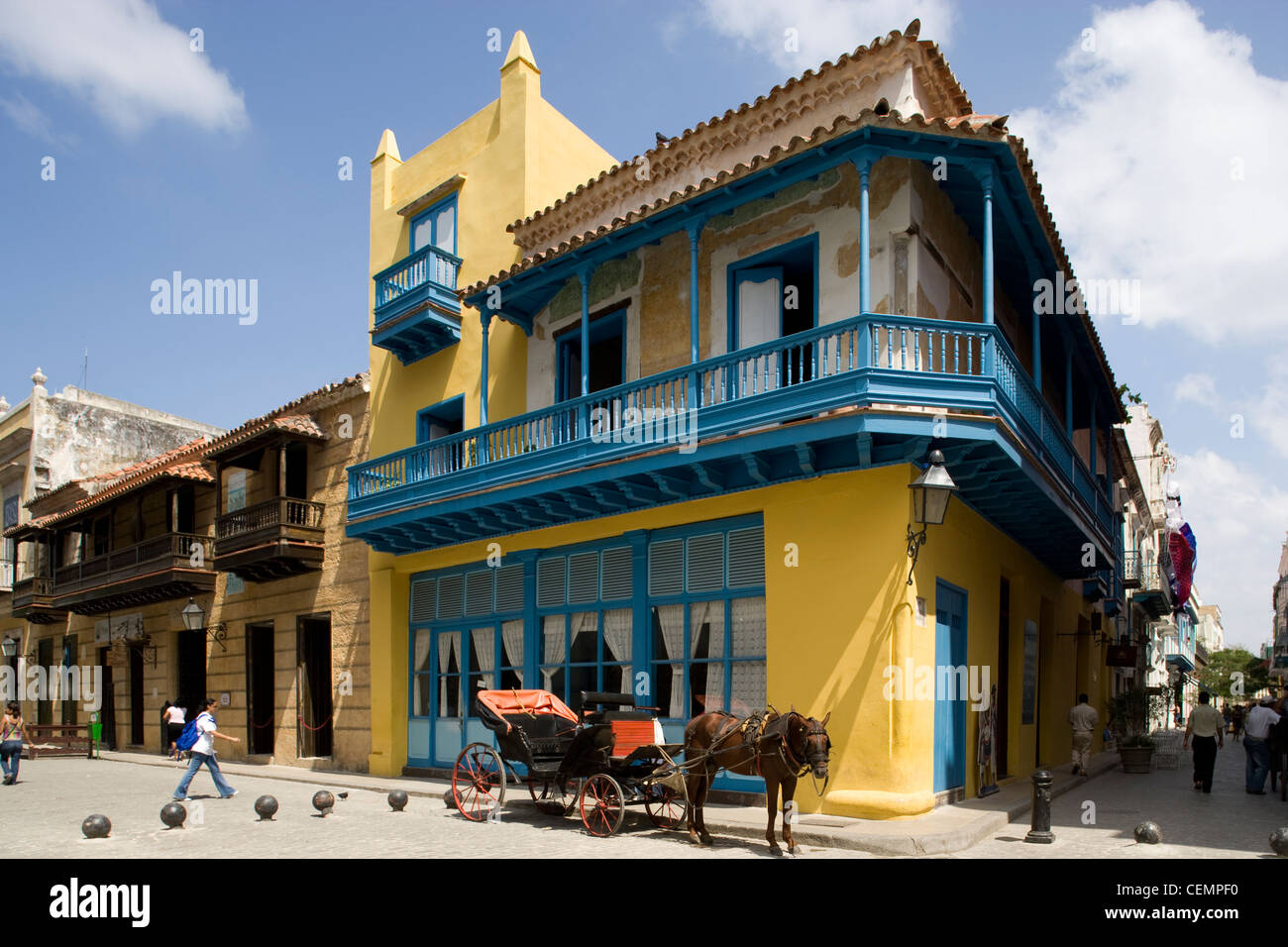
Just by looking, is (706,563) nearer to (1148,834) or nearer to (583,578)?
(583,578)

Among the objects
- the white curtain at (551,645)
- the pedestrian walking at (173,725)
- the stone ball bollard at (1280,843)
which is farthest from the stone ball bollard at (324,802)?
the stone ball bollard at (1280,843)

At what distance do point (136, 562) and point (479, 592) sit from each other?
11970 millimetres

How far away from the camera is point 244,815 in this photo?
12086 mm

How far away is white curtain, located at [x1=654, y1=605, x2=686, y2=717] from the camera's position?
40.4ft

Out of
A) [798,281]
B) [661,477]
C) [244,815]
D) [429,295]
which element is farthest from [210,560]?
[798,281]

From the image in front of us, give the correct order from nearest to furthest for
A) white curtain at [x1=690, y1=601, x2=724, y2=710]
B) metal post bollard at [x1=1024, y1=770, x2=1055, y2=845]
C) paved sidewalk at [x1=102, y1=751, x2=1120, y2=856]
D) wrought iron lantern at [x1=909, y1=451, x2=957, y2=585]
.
Answer: paved sidewalk at [x1=102, y1=751, x2=1120, y2=856] < metal post bollard at [x1=1024, y1=770, x2=1055, y2=845] < wrought iron lantern at [x1=909, y1=451, x2=957, y2=585] < white curtain at [x1=690, y1=601, x2=724, y2=710]

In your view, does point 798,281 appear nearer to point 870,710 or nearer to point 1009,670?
point 870,710

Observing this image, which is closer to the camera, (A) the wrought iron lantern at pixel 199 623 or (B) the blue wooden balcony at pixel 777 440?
(B) the blue wooden balcony at pixel 777 440

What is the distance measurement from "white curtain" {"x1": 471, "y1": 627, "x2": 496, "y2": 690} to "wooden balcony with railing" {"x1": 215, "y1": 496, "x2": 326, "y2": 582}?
4.85 meters

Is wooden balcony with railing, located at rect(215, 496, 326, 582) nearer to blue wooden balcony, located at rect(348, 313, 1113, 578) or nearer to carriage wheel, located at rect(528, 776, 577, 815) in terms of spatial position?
blue wooden balcony, located at rect(348, 313, 1113, 578)

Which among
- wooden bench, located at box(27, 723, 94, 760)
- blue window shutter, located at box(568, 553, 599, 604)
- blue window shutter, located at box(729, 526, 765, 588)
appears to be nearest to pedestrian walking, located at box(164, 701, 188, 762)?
wooden bench, located at box(27, 723, 94, 760)

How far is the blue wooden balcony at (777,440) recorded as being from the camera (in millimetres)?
10109

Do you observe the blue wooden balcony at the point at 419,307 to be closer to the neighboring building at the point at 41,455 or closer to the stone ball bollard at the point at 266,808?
the stone ball bollard at the point at 266,808

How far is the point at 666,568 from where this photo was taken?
12.8 m
